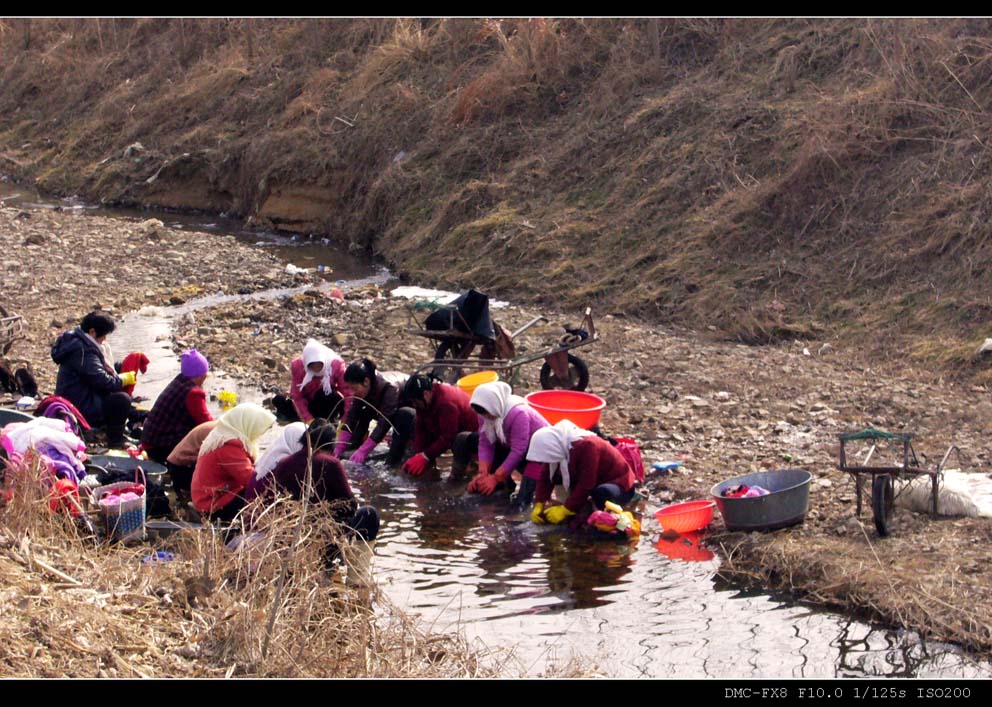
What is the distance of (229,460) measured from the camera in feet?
23.2

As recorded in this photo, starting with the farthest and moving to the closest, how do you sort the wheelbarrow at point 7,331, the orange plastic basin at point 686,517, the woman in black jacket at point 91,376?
1. the wheelbarrow at point 7,331
2. the woman in black jacket at point 91,376
3. the orange plastic basin at point 686,517

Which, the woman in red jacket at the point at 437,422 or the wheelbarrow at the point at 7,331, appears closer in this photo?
the woman in red jacket at the point at 437,422

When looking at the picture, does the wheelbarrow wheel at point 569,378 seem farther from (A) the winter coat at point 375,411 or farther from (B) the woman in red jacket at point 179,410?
(B) the woman in red jacket at point 179,410

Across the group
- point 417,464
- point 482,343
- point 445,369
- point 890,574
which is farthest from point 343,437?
point 890,574

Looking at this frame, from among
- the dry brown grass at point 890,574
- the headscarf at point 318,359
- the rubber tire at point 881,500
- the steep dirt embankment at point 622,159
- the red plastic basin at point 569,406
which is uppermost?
the steep dirt embankment at point 622,159

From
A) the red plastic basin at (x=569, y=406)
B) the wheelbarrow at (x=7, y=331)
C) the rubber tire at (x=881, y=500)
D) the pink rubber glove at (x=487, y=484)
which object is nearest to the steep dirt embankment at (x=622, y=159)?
the red plastic basin at (x=569, y=406)

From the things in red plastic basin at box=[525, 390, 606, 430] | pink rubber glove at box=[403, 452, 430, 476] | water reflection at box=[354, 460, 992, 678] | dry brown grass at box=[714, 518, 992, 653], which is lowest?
water reflection at box=[354, 460, 992, 678]

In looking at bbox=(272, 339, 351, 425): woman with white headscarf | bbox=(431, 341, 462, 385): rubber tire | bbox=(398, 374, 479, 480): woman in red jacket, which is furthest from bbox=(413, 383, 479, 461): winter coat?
bbox=(431, 341, 462, 385): rubber tire

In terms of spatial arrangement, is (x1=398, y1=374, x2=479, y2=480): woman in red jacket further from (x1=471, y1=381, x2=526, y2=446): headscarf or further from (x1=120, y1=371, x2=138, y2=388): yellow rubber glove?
(x1=120, y1=371, x2=138, y2=388): yellow rubber glove

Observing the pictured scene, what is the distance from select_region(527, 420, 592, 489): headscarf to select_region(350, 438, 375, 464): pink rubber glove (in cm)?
196

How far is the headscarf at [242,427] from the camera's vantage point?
7.05m

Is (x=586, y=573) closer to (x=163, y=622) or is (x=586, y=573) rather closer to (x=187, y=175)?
(x=163, y=622)

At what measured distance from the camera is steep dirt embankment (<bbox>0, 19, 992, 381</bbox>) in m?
13.5

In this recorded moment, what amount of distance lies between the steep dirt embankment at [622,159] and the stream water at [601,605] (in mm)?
5271
